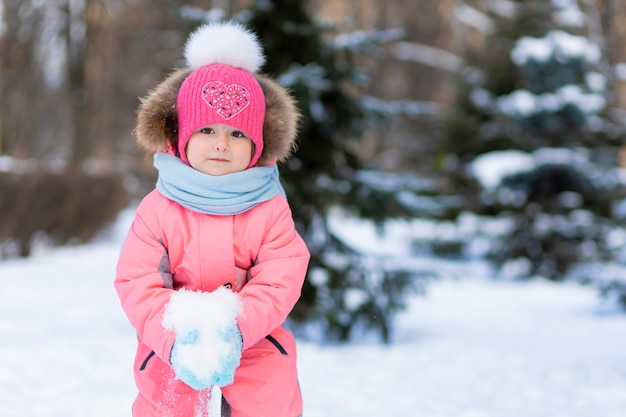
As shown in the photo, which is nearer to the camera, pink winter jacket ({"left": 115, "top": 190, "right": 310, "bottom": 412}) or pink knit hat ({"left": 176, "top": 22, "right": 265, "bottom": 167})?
pink winter jacket ({"left": 115, "top": 190, "right": 310, "bottom": 412})

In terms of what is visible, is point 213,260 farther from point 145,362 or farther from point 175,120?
point 175,120

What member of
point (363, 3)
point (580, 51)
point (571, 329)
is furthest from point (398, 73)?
point (571, 329)

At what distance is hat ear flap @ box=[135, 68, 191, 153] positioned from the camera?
7.11 ft

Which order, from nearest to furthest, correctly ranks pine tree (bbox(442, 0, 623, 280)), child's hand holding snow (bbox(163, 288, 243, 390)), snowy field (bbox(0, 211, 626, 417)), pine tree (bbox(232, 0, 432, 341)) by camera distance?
1. child's hand holding snow (bbox(163, 288, 243, 390))
2. snowy field (bbox(0, 211, 626, 417))
3. pine tree (bbox(232, 0, 432, 341))
4. pine tree (bbox(442, 0, 623, 280))

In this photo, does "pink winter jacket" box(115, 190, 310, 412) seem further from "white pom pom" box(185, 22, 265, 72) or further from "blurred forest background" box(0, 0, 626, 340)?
"blurred forest background" box(0, 0, 626, 340)

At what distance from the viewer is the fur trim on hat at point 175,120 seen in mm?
2172

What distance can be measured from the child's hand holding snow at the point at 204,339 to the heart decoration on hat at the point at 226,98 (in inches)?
23.4

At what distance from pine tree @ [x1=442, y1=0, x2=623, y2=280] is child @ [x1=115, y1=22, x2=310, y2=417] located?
805cm

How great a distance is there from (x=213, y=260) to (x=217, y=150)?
352 millimetres

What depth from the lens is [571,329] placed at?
19.9ft

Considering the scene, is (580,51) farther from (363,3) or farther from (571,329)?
(363,3)

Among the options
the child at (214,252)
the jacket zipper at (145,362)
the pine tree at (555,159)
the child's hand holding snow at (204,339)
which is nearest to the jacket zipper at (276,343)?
the child at (214,252)

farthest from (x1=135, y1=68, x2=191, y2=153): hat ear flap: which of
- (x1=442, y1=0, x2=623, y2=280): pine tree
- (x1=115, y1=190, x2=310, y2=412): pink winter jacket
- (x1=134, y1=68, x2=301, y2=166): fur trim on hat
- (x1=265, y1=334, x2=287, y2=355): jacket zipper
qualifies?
(x1=442, y1=0, x2=623, y2=280): pine tree

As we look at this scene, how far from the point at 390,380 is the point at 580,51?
7391 millimetres
